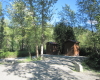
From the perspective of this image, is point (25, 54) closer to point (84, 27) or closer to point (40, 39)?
point (40, 39)

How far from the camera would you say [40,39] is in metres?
11.9

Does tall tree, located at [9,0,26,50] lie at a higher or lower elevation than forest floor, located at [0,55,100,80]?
higher

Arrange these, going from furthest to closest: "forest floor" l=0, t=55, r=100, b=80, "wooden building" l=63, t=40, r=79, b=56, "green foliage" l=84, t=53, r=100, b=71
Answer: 1. "wooden building" l=63, t=40, r=79, b=56
2. "green foliage" l=84, t=53, r=100, b=71
3. "forest floor" l=0, t=55, r=100, b=80

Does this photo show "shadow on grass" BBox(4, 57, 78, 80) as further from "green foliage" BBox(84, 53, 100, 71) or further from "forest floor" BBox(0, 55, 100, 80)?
"green foliage" BBox(84, 53, 100, 71)

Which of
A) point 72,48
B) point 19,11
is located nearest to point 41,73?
point 19,11

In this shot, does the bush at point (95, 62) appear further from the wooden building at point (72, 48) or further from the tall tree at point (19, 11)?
the tall tree at point (19, 11)

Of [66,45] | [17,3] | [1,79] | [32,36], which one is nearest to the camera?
[1,79]

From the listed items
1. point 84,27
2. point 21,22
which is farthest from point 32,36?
point 84,27

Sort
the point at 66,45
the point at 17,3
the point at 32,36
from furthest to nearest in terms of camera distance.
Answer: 1. the point at 66,45
2. the point at 32,36
3. the point at 17,3

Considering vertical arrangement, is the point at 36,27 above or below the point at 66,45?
above

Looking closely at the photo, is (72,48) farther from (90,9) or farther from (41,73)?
(41,73)

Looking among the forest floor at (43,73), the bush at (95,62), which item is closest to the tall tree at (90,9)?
the bush at (95,62)

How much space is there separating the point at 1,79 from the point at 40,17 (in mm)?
7978

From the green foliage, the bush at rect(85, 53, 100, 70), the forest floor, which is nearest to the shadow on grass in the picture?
the forest floor
